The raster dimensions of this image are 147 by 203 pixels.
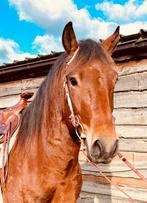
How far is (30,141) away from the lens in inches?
126

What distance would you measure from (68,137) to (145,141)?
213 centimetres

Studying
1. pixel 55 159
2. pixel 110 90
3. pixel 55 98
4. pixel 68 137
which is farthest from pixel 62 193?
pixel 110 90

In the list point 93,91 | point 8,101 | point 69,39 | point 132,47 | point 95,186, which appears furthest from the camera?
point 8,101

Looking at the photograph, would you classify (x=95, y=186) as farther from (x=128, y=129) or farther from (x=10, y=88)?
(x=10, y=88)

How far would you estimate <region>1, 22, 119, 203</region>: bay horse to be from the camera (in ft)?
8.52

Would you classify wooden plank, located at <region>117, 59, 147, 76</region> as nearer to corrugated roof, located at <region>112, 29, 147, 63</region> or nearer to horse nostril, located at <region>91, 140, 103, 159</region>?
corrugated roof, located at <region>112, 29, 147, 63</region>

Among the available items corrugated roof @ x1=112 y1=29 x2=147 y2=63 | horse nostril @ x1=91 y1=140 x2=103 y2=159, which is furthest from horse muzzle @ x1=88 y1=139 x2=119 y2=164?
corrugated roof @ x1=112 y1=29 x2=147 y2=63

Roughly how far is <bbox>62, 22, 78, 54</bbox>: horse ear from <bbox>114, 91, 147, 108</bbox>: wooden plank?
7.23 feet

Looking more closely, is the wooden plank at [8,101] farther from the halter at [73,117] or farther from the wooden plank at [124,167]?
the halter at [73,117]

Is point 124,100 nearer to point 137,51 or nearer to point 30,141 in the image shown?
point 137,51

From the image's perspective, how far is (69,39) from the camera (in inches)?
115

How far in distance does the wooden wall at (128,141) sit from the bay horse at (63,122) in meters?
1.81

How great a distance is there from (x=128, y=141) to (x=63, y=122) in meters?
2.29

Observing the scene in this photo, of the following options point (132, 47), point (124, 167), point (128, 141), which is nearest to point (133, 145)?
point (128, 141)
